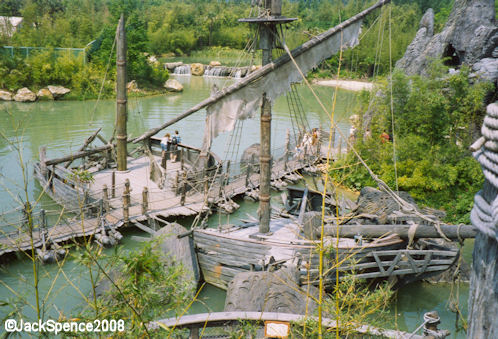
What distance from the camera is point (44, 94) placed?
30.8 m

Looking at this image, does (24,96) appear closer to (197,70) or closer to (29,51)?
(29,51)

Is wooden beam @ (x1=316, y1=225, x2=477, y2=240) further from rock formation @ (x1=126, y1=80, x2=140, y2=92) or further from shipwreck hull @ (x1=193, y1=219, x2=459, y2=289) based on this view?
rock formation @ (x1=126, y1=80, x2=140, y2=92)

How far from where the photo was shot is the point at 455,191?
14.4 metres

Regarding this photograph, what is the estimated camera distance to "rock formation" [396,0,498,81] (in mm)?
16913

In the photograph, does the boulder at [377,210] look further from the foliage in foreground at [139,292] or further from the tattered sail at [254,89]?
the foliage in foreground at [139,292]

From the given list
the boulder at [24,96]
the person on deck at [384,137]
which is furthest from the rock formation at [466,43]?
the boulder at [24,96]

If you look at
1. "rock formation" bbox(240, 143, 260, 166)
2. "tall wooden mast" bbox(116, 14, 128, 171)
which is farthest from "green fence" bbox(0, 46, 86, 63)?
"tall wooden mast" bbox(116, 14, 128, 171)

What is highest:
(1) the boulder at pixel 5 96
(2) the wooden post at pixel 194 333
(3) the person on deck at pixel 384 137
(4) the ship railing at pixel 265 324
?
(4) the ship railing at pixel 265 324

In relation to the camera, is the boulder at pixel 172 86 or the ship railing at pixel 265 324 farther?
the boulder at pixel 172 86

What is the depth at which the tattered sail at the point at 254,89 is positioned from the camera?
26.9ft

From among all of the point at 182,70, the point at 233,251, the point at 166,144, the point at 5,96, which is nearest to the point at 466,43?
the point at 166,144

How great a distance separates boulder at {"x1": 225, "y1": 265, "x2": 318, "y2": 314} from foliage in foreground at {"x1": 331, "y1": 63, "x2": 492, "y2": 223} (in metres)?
7.39

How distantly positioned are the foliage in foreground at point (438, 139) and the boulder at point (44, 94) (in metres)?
23.7

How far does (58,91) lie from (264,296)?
28.5 metres
